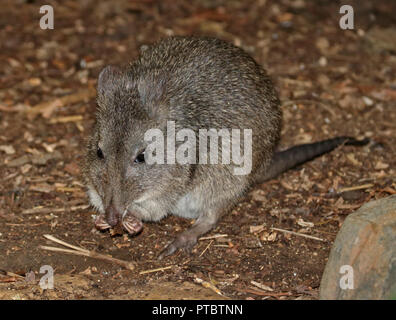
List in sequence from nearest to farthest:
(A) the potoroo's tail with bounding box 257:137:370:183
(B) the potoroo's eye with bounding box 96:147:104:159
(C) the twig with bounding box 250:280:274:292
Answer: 1. (C) the twig with bounding box 250:280:274:292
2. (B) the potoroo's eye with bounding box 96:147:104:159
3. (A) the potoroo's tail with bounding box 257:137:370:183

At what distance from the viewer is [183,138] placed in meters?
5.39

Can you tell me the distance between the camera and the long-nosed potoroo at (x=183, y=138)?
5105mm

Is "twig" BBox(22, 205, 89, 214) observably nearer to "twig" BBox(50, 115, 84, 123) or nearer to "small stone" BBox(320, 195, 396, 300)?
"twig" BBox(50, 115, 84, 123)

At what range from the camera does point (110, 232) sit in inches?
220

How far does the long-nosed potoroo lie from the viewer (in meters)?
5.11

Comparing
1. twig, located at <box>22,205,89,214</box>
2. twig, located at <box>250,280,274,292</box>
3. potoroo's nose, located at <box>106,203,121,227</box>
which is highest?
potoroo's nose, located at <box>106,203,121,227</box>

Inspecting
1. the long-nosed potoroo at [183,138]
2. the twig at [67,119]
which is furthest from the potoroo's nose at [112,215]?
the twig at [67,119]

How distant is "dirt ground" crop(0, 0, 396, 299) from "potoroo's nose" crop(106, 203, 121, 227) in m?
0.43

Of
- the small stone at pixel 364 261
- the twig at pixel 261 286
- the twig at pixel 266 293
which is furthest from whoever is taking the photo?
the twig at pixel 261 286

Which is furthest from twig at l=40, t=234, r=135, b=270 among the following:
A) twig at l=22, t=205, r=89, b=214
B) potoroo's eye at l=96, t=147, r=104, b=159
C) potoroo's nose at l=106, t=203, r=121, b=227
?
potoroo's eye at l=96, t=147, r=104, b=159

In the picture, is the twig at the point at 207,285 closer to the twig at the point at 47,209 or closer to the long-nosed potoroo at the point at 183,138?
the long-nosed potoroo at the point at 183,138

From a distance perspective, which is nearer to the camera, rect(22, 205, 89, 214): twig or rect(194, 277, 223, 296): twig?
rect(194, 277, 223, 296): twig

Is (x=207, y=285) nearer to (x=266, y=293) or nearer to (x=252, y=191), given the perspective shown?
(x=266, y=293)

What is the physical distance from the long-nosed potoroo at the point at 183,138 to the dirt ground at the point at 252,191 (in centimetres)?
30
